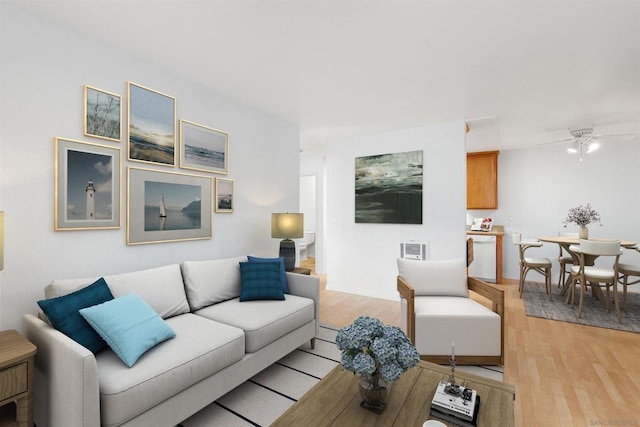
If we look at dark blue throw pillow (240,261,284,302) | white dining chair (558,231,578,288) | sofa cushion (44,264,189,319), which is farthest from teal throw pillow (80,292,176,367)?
white dining chair (558,231,578,288)

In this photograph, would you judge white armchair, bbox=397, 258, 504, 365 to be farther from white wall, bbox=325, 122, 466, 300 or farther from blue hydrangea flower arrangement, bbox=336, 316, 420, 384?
white wall, bbox=325, 122, 466, 300

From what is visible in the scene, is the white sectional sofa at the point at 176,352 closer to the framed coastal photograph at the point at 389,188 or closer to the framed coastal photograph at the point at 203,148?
the framed coastal photograph at the point at 203,148

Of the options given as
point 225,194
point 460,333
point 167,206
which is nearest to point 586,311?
point 460,333

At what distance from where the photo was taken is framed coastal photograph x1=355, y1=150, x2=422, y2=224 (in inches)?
174

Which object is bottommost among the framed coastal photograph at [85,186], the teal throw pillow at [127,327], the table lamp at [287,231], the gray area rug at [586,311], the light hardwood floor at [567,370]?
the light hardwood floor at [567,370]

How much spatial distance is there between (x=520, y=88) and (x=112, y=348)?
3.95m

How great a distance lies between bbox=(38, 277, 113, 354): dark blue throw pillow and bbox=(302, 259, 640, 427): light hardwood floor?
2.39 metres

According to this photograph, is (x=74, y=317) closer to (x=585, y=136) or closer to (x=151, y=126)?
(x=151, y=126)

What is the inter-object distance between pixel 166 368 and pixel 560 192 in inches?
261

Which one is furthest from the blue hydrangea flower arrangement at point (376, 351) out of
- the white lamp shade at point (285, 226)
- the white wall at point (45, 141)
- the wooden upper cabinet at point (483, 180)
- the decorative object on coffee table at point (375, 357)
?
the wooden upper cabinet at point (483, 180)

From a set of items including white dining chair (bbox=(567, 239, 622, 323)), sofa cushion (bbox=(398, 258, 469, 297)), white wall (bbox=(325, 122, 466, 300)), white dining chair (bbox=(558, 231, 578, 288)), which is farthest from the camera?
white dining chair (bbox=(558, 231, 578, 288))

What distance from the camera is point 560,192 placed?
5570 millimetres

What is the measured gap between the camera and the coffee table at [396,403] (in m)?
1.33

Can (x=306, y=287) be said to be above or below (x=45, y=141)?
A: below
